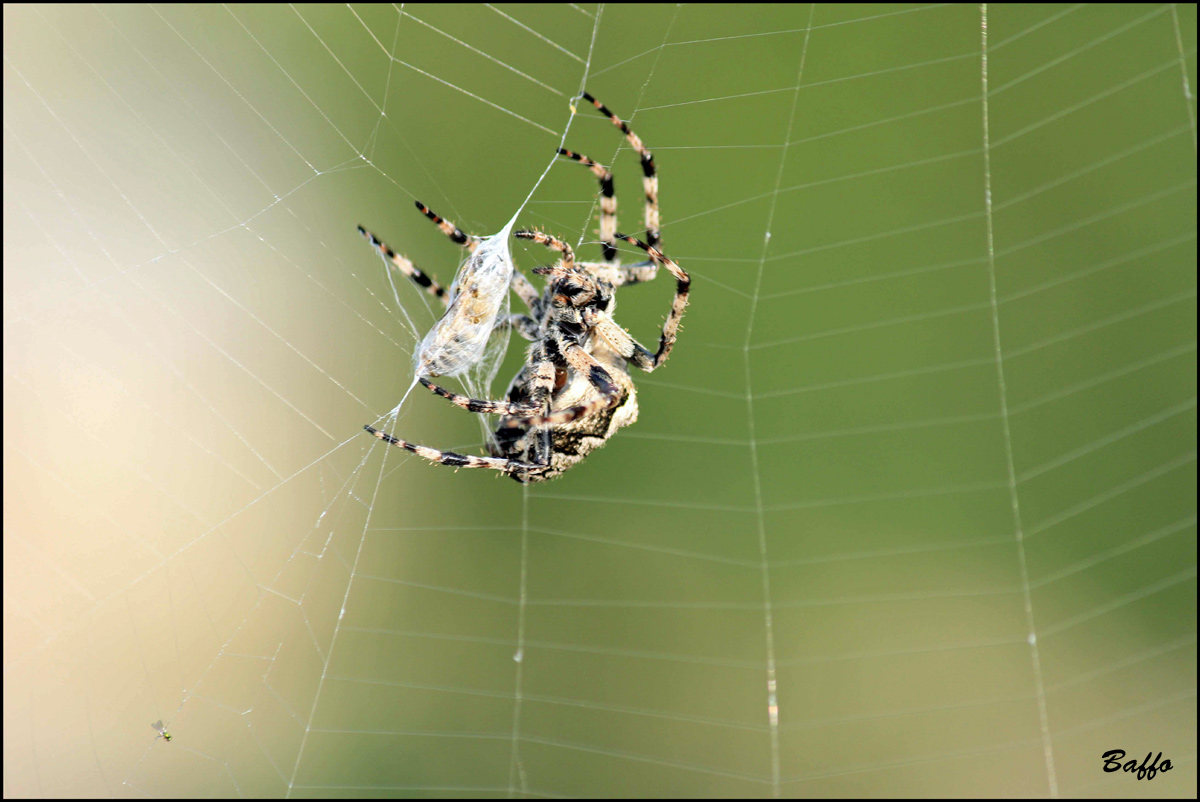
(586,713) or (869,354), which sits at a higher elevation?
(869,354)

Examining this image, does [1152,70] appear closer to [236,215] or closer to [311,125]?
[311,125]

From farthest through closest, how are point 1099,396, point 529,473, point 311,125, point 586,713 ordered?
point 1099,396 → point 586,713 → point 311,125 → point 529,473

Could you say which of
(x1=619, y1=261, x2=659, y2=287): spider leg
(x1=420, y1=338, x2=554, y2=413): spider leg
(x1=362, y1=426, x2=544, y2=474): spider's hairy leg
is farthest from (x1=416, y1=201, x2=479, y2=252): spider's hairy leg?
(x1=362, y1=426, x2=544, y2=474): spider's hairy leg

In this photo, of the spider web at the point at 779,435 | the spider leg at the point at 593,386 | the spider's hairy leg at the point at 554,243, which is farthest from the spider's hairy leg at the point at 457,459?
the spider web at the point at 779,435

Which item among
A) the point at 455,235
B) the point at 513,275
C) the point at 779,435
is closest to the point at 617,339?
the point at 513,275

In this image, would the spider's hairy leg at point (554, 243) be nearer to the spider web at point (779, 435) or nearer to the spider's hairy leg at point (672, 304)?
the spider's hairy leg at point (672, 304)

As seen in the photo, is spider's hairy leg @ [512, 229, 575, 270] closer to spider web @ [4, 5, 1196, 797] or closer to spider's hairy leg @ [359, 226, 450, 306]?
spider's hairy leg @ [359, 226, 450, 306]

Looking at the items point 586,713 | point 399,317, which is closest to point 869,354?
point 586,713

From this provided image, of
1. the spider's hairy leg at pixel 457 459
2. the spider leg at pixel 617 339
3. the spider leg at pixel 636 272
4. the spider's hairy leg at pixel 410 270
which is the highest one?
the spider leg at pixel 636 272
